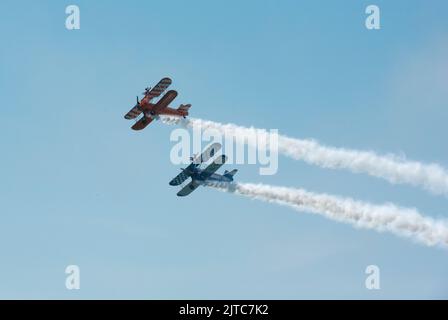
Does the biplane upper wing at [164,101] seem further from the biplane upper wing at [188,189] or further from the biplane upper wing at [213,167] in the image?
the biplane upper wing at [188,189]

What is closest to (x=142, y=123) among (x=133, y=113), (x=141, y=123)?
(x=141, y=123)

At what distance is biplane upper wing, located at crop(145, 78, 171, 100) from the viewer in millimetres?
80312

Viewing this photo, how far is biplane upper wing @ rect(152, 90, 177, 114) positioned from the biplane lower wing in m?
0.95

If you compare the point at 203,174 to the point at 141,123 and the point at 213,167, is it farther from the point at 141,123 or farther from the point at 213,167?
the point at 141,123

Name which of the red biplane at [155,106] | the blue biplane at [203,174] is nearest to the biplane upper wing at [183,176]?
the blue biplane at [203,174]

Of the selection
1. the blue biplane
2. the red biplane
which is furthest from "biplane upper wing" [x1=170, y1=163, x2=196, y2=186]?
the red biplane

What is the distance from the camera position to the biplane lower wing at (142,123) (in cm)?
8212

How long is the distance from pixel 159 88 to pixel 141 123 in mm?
3751

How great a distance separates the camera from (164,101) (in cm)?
8144
